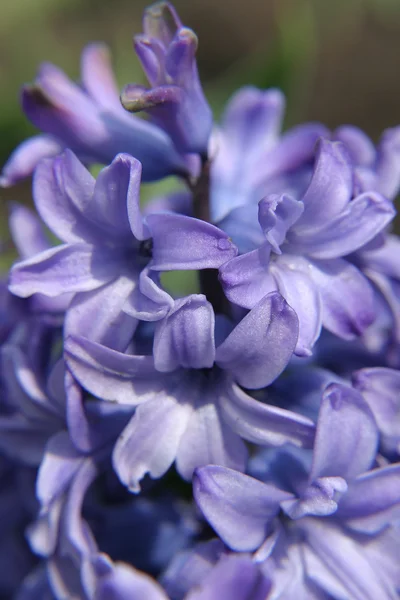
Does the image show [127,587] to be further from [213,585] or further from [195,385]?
[195,385]

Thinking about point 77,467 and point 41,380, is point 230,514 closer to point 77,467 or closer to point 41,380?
point 77,467

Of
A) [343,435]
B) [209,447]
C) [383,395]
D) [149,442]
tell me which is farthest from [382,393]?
[149,442]

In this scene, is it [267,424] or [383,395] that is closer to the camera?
[267,424]

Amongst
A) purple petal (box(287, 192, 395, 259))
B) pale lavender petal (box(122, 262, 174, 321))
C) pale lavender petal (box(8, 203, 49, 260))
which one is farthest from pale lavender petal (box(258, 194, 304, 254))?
pale lavender petal (box(8, 203, 49, 260))

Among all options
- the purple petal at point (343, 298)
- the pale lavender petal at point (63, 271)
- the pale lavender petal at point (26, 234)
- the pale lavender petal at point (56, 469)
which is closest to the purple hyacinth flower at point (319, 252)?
the purple petal at point (343, 298)

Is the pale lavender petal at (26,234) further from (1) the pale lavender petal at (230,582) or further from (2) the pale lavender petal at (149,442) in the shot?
(1) the pale lavender petal at (230,582)

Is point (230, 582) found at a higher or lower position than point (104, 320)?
lower

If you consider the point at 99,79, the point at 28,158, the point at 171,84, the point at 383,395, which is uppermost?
the point at 171,84
